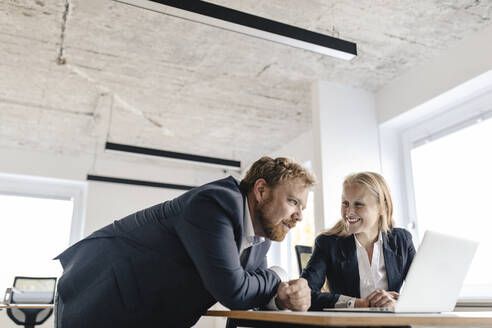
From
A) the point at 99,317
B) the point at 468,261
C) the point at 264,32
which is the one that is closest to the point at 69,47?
the point at 264,32

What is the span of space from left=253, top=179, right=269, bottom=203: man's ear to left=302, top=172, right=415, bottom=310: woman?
1.69 feet

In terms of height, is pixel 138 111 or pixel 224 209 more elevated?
pixel 138 111

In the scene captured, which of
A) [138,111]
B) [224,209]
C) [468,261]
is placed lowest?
[468,261]

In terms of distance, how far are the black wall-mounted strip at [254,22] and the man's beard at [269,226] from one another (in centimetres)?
128

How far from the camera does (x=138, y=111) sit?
506cm

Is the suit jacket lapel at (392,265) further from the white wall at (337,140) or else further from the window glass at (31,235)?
the window glass at (31,235)

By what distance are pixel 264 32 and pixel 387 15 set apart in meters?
1.18

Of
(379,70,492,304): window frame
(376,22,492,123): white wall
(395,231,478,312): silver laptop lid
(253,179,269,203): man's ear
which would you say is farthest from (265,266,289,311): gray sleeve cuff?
(376,22,492,123): white wall

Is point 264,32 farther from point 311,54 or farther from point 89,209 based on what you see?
point 89,209

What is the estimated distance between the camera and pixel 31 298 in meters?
5.16

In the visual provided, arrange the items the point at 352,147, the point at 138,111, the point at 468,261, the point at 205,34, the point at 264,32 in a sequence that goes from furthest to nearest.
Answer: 1. the point at 138,111
2. the point at 352,147
3. the point at 205,34
4. the point at 264,32
5. the point at 468,261

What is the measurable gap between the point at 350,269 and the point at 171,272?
0.90 m

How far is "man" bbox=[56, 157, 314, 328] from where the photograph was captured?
4.22 ft

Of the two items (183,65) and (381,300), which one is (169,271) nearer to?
(381,300)
